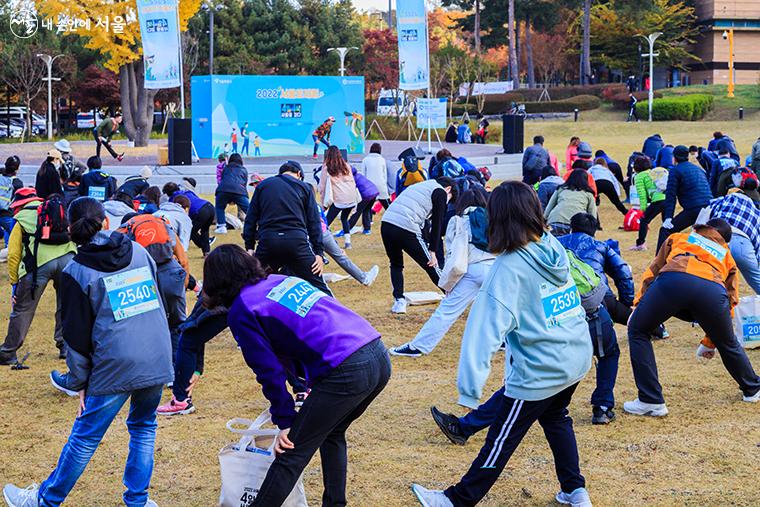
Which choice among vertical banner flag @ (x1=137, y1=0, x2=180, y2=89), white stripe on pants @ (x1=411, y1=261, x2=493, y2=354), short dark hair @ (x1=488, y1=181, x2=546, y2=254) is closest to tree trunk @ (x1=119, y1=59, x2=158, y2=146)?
vertical banner flag @ (x1=137, y1=0, x2=180, y2=89)

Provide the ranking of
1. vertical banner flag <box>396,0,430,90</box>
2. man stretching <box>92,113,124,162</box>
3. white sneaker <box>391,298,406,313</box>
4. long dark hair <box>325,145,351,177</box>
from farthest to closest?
man stretching <box>92,113,124,162</box>, vertical banner flag <box>396,0,430,90</box>, long dark hair <box>325,145,351,177</box>, white sneaker <box>391,298,406,313</box>

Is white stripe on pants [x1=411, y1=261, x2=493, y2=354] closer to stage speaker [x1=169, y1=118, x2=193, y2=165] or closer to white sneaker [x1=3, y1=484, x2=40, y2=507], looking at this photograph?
white sneaker [x1=3, y1=484, x2=40, y2=507]

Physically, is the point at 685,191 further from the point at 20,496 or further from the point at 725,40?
the point at 725,40

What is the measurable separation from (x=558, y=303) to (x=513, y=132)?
24.4m

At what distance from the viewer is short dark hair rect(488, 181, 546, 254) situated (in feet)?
14.9

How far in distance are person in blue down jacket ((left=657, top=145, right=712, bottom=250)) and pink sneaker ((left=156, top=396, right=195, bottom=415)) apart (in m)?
7.39

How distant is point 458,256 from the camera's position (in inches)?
324

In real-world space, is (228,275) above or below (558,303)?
above

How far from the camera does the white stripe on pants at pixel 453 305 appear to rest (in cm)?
823

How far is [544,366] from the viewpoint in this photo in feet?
14.9

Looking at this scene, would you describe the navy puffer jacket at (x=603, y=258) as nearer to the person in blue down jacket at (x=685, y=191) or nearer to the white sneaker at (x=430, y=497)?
the white sneaker at (x=430, y=497)

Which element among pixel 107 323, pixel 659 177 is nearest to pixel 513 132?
pixel 659 177

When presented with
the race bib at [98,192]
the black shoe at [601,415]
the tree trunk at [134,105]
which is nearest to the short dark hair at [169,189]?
the race bib at [98,192]

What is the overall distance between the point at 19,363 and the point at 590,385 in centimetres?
493
